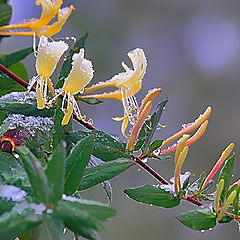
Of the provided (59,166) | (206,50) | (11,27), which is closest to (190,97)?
(206,50)

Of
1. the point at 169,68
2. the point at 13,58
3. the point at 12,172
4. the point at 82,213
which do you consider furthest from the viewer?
the point at 169,68

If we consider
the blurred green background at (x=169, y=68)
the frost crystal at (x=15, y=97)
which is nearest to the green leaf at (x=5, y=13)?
the frost crystal at (x=15, y=97)

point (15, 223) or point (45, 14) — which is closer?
point (15, 223)

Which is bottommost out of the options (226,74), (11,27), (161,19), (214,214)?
(214,214)

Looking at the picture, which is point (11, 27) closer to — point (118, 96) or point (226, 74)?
point (118, 96)

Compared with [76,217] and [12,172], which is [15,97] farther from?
[76,217]

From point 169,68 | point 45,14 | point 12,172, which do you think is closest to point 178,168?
point 12,172
